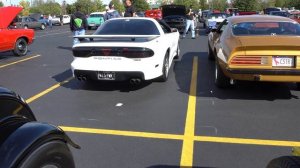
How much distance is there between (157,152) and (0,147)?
2.23 metres

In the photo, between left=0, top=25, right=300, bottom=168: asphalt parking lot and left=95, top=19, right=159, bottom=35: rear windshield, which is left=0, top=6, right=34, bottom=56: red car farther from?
left=95, top=19, right=159, bottom=35: rear windshield

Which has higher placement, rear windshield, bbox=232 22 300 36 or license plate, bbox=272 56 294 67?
rear windshield, bbox=232 22 300 36

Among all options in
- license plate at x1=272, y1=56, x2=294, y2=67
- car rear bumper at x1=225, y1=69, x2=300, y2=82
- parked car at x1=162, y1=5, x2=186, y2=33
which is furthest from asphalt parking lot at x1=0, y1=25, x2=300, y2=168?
parked car at x1=162, y1=5, x2=186, y2=33

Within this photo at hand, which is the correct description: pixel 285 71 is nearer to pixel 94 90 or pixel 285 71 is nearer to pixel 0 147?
pixel 94 90

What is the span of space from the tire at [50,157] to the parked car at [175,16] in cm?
2011

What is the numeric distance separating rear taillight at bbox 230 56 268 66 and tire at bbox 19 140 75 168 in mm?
3997

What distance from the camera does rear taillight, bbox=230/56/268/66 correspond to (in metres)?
5.99

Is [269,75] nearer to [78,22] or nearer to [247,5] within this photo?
[78,22]

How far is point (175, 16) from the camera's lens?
22812 mm

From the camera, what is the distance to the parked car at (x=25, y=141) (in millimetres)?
2303

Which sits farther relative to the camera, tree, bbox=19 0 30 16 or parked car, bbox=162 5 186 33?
tree, bbox=19 0 30 16

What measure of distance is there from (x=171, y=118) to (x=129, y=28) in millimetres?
3154

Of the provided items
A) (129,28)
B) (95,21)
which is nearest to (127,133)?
(129,28)

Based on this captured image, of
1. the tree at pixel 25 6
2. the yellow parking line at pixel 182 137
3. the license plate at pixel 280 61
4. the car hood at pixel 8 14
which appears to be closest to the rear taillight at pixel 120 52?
the yellow parking line at pixel 182 137
